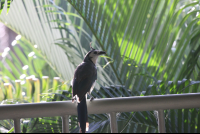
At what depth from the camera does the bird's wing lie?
30.6 inches

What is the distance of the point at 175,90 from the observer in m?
0.90

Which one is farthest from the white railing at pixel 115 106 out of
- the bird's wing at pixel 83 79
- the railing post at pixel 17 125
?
the bird's wing at pixel 83 79

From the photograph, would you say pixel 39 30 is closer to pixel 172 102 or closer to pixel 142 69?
pixel 142 69

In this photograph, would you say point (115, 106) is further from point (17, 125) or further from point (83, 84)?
point (17, 125)

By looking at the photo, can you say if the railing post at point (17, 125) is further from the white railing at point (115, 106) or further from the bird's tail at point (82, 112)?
the bird's tail at point (82, 112)

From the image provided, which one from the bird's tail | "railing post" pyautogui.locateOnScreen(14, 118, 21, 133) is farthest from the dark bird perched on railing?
"railing post" pyautogui.locateOnScreen(14, 118, 21, 133)

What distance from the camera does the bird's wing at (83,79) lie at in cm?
78

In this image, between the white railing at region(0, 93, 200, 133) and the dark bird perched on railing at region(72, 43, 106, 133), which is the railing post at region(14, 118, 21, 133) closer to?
the white railing at region(0, 93, 200, 133)

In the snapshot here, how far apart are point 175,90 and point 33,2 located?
110cm

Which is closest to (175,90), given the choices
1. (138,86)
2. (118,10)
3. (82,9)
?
(138,86)

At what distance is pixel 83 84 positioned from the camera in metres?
0.81

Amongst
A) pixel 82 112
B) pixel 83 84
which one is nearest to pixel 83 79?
pixel 83 84

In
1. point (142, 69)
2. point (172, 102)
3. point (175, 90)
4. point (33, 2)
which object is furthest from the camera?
point (33, 2)

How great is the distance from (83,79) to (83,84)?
0.10ft
